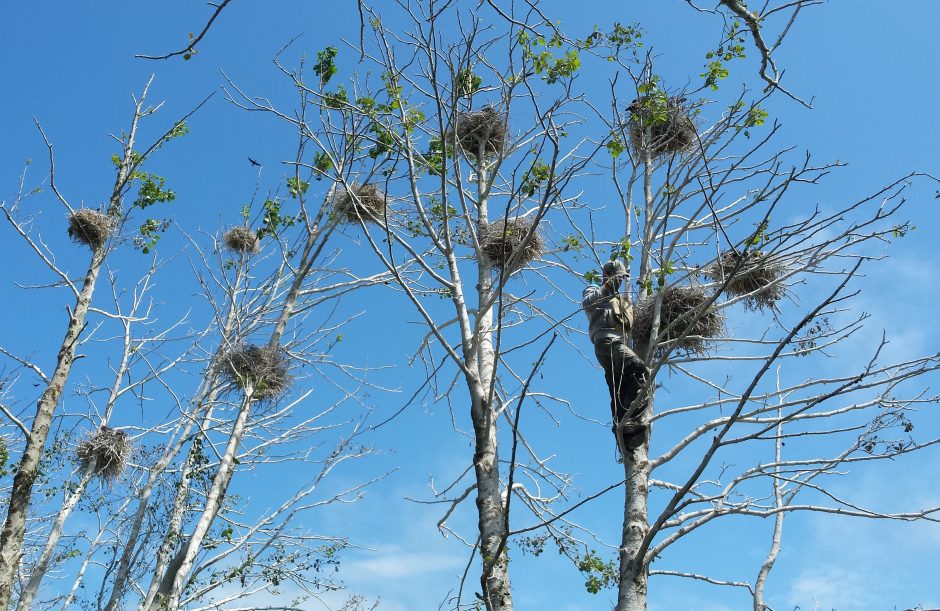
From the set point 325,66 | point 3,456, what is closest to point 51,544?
point 3,456

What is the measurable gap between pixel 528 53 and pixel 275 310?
5.33 metres

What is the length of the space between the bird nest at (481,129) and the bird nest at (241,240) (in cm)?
326

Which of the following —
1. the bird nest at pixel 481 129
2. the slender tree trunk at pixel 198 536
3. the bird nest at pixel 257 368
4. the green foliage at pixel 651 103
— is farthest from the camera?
the bird nest at pixel 257 368

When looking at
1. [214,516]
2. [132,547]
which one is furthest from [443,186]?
[132,547]

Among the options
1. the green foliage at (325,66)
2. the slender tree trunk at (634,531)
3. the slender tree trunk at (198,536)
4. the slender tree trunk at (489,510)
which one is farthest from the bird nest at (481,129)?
the slender tree trunk at (634,531)

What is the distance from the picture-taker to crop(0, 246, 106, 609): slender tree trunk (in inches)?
278

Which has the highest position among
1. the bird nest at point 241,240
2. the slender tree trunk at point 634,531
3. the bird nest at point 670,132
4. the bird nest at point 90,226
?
the bird nest at point 241,240

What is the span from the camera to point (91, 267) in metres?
9.03

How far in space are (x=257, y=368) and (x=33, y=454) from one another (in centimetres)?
210

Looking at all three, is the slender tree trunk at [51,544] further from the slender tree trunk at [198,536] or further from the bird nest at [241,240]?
the bird nest at [241,240]

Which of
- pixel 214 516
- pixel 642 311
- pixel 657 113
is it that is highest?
pixel 657 113

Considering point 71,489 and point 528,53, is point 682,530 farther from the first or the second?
point 71,489

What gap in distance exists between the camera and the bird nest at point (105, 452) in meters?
9.57

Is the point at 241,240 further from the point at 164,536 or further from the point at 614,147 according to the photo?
the point at 614,147
